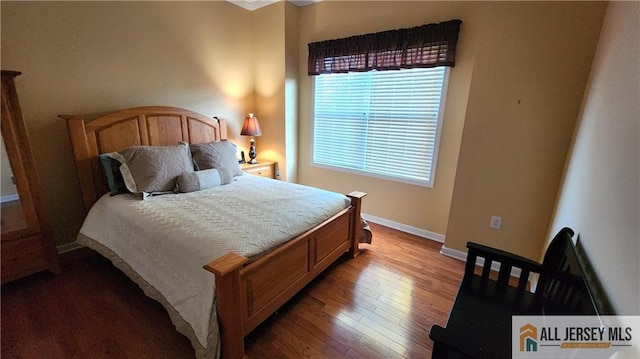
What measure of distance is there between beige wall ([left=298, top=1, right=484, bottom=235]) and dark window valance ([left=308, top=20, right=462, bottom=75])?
0.11m

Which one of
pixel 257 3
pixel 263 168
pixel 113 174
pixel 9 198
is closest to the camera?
pixel 9 198

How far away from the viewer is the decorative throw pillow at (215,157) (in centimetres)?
262

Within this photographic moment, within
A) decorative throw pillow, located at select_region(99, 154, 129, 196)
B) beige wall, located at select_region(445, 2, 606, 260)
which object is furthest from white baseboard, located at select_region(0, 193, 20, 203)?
beige wall, located at select_region(445, 2, 606, 260)

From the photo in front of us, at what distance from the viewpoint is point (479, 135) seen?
218cm

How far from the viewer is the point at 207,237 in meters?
1.50

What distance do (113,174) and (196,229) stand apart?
1.20 meters

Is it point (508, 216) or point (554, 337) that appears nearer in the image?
point (554, 337)

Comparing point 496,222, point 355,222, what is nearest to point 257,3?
point 355,222

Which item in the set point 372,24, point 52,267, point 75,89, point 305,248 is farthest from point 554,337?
point 75,89

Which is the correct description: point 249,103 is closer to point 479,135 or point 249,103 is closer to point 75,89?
point 75,89

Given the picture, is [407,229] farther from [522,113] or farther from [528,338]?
[528,338]

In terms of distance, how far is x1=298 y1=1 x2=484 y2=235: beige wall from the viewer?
8.00 feet

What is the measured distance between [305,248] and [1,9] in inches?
105

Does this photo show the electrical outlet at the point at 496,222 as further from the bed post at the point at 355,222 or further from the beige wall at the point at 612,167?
the bed post at the point at 355,222
